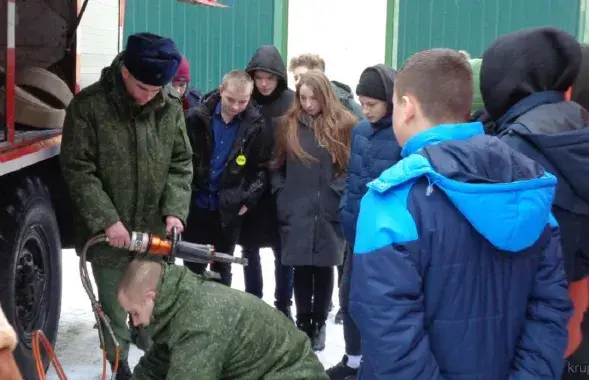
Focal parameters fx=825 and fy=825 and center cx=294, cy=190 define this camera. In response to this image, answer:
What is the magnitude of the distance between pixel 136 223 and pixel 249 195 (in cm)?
88

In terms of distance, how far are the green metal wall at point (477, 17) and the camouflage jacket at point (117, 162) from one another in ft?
19.8

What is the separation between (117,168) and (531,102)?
199 centimetres

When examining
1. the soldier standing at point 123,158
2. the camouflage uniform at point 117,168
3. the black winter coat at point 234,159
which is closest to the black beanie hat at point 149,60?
the soldier standing at point 123,158

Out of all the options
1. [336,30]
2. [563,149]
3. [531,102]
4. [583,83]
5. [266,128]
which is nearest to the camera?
[563,149]

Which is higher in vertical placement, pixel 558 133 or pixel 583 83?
pixel 583 83

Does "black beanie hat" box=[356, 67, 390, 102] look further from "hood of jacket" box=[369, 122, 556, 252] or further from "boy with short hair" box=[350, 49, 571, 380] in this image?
"hood of jacket" box=[369, 122, 556, 252]

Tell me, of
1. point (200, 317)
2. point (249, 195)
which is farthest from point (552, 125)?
point (249, 195)

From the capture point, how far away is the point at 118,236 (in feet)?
11.9

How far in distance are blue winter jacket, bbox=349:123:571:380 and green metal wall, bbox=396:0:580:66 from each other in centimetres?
760

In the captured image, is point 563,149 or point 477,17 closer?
point 563,149

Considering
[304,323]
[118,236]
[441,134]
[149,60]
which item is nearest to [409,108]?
[441,134]

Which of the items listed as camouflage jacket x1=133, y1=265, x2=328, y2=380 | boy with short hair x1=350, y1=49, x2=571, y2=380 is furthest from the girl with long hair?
boy with short hair x1=350, y1=49, x2=571, y2=380

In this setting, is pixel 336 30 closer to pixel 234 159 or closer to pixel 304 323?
pixel 234 159

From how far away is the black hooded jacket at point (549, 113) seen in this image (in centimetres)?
240
